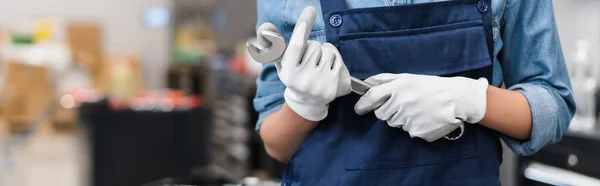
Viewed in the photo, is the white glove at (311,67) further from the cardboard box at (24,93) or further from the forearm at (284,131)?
the cardboard box at (24,93)

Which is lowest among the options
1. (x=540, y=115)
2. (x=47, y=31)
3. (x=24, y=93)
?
(x=24, y=93)

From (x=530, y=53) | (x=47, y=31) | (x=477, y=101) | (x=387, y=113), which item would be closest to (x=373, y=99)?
(x=387, y=113)

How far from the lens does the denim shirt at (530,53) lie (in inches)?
36.9

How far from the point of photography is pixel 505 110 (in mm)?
925

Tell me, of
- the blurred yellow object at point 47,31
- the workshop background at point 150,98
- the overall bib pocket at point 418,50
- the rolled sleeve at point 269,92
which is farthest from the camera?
the blurred yellow object at point 47,31

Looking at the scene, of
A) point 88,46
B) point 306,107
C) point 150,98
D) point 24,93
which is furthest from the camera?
point 88,46

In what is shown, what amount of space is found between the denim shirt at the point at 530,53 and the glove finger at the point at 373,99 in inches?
4.4

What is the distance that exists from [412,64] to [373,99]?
0.26 feet

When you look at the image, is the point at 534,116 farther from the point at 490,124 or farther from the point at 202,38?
the point at 202,38

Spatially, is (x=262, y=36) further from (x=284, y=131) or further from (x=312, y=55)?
(x=284, y=131)

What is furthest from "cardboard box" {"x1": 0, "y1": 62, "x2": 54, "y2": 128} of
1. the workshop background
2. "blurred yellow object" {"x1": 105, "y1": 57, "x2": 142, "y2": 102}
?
"blurred yellow object" {"x1": 105, "y1": 57, "x2": 142, "y2": 102}

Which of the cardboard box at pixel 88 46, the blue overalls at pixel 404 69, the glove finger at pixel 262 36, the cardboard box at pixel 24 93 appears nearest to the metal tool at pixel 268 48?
the glove finger at pixel 262 36

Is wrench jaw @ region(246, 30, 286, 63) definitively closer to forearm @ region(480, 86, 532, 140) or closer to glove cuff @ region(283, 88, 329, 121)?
glove cuff @ region(283, 88, 329, 121)

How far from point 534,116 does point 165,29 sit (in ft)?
21.9
